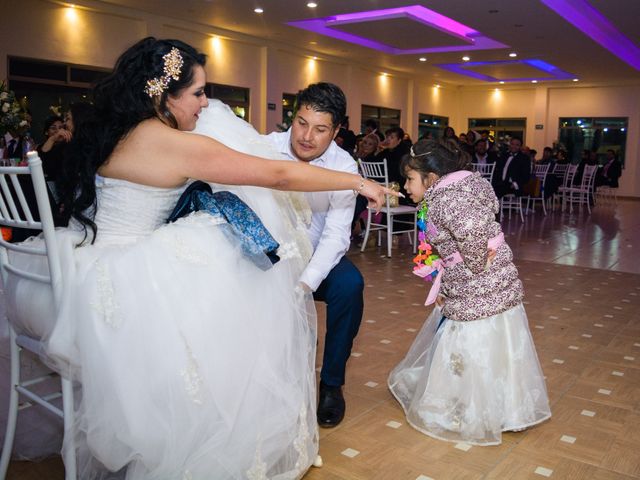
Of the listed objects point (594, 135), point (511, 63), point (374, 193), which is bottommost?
point (374, 193)

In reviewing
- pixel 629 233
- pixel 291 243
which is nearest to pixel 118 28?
pixel 629 233

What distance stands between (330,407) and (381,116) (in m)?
15.2

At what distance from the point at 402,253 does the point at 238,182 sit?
513 cm

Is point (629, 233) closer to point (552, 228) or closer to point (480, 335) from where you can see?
point (552, 228)

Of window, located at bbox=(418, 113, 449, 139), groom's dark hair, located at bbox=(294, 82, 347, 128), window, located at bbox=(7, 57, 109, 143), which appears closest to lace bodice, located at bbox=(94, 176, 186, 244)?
A: groom's dark hair, located at bbox=(294, 82, 347, 128)

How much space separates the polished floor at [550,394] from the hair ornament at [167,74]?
4.22 feet

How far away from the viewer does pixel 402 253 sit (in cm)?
679

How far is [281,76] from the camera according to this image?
1362 centimetres

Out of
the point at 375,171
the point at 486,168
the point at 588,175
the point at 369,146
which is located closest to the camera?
the point at 375,171

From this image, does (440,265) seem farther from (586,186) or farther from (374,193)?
(586,186)

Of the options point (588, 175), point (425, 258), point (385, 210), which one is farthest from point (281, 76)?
point (425, 258)

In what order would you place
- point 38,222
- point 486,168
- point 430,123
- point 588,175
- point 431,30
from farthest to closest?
point 430,123 → point 588,175 → point 431,30 → point 486,168 → point 38,222

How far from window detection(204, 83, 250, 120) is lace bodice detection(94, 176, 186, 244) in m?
10.9

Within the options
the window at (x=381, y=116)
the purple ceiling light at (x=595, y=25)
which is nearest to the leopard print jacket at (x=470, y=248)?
the purple ceiling light at (x=595, y=25)
